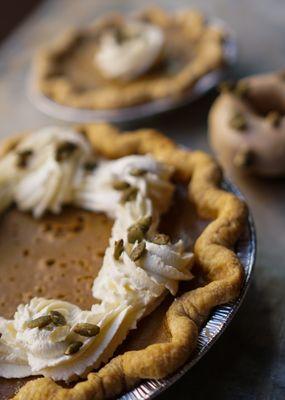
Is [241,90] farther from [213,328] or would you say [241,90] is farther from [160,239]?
[213,328]

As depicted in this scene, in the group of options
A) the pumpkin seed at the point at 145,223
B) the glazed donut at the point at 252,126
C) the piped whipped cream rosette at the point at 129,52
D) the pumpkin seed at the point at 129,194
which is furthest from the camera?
the piped whipped cream rosette at the point at 129,52

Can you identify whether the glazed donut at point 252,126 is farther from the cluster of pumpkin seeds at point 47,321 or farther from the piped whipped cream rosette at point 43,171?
the cluster of pumpkin seeds at point 47,321

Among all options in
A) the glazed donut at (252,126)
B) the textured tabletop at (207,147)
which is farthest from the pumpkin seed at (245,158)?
the textured tabletop at (207,147)

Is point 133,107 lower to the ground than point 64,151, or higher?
lower

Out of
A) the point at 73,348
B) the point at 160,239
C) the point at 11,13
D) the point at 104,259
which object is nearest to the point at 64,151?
the point at 104,259

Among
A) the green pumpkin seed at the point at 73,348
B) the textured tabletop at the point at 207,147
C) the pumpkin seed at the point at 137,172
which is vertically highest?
the green pumpkin seed at the point at 73,348

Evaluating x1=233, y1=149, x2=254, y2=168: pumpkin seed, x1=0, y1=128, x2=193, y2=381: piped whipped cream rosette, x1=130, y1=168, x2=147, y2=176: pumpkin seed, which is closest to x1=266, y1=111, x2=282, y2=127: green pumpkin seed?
x1=233, y1=149, x2=254, y2=168: pumpkin seed

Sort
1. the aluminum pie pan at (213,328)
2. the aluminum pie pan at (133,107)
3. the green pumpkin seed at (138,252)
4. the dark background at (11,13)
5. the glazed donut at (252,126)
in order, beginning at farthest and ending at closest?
the dark background at (11,13), the aluminum pie pan at (133,107), the glazed donut at (252,126), the green pumpkin seed at (138,252), the aluminum pie pan at (213,328)
